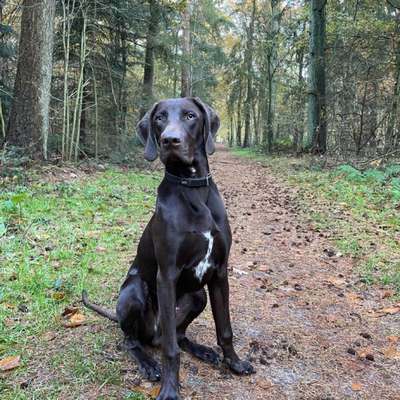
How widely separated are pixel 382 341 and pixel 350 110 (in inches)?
502

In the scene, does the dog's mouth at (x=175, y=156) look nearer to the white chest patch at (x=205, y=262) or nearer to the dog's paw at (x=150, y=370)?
the white chest patch at (x=205, y=262)

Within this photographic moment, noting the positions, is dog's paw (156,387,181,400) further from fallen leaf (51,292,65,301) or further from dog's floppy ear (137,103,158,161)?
fallen leaf (51,292,65,301)

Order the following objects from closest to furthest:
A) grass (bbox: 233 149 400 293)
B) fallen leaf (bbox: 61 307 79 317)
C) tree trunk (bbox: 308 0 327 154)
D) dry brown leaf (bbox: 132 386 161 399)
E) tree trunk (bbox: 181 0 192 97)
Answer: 1. dry brown leaf (bbox: 132 386 161 399)
2. fallen leaf (bbox: 61 307 79 317)
3. grass (bbox: 233 149 400 293)
4. tree trunk (bbox: 308 0 327 154)
5. tree trunk (bbox: 181 0 192 97)

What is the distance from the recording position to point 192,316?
3.13 meters

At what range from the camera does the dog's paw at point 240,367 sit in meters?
2.92

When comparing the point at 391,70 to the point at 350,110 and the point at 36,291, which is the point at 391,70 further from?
the point at 36,291

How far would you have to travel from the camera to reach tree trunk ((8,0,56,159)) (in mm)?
9391

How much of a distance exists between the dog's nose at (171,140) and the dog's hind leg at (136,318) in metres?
1.01

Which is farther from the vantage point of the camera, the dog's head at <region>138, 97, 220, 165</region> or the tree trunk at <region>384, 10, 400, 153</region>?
the tree trunk at <region>384, 10, 400, 153</region>

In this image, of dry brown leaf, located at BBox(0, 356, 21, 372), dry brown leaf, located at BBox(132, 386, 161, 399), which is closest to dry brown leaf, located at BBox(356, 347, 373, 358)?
dry brown leaf, located at BBox(132, 386, 161, 399)

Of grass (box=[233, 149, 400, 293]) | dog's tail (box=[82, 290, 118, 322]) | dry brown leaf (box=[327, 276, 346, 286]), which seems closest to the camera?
dog's tail (box=[82, 290, 118, 322])

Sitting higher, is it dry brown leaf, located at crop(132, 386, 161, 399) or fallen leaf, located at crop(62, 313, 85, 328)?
fallen leaf, located at crop(62, 313, 85, 328)

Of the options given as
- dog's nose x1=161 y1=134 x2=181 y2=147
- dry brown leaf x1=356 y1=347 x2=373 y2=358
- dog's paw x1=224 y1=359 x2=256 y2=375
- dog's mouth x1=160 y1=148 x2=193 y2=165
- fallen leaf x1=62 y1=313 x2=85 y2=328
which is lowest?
dry brown leaf x1=356 y1=347 x2=373 y2=358

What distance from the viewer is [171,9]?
51.6 ft
